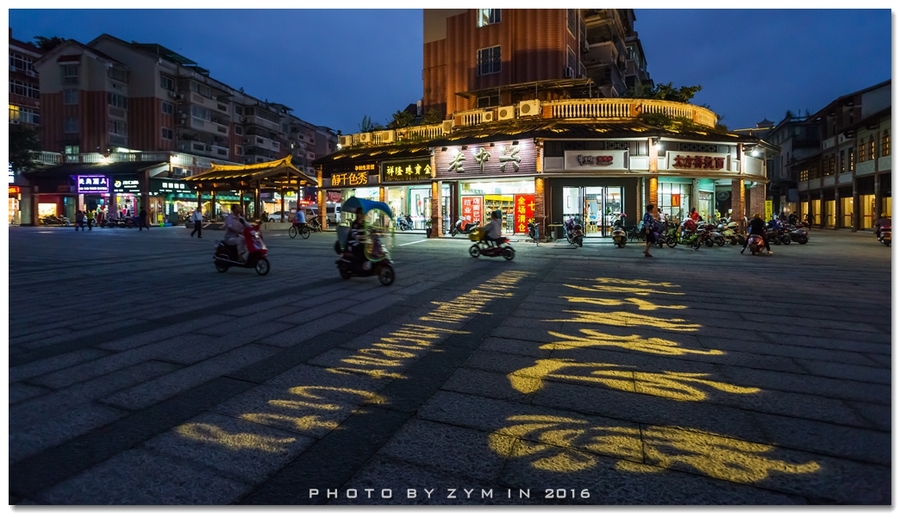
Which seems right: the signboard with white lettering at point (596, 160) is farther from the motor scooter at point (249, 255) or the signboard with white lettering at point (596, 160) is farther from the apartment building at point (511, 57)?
the motor scooter at point (249, 255)

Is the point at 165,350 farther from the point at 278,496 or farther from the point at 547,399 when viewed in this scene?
the point at 547,399

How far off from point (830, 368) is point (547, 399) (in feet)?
7.78

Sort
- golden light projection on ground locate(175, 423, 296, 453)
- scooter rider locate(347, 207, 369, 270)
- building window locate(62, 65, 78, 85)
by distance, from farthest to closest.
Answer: building window locate(62, 65, 78, 85) → scooter rider locate(347, 207, 369, 270) → golden light projection on ground locate(175, 423, 296, 453)

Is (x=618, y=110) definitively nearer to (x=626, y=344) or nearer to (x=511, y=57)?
(x=511, y=57)

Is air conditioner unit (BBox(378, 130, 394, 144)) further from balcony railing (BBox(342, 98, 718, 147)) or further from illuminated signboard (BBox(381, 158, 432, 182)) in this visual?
balcony railing (BBox(342, 98, 718, 147))

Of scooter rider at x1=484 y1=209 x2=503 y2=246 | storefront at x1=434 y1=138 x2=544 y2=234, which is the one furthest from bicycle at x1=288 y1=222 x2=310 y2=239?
scooter rider at x1=484 y1=209 x2=503 y2=246

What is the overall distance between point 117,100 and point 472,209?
3215cm

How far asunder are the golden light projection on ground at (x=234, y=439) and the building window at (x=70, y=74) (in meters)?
47.5

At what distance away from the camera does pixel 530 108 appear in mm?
24500

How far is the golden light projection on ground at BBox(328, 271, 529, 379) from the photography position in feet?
13.7

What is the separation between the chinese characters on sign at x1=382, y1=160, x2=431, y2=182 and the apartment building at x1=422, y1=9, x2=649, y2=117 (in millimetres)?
4708

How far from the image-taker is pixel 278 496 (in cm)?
228

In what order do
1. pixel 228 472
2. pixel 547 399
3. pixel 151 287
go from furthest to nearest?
pixel 151 287 < pixel 547 399 < pixel 228 472

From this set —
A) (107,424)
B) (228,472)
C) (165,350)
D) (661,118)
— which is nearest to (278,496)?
(228,472)
